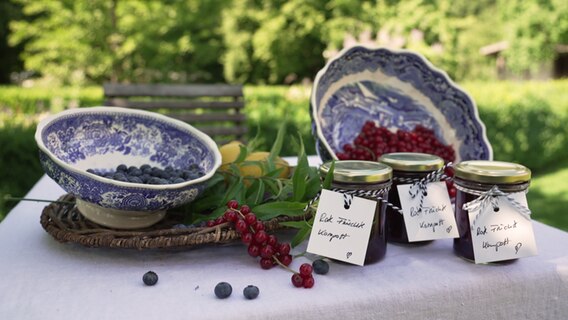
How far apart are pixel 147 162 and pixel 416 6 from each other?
10772mm

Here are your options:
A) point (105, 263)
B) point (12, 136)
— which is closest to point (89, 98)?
point (12, 136)

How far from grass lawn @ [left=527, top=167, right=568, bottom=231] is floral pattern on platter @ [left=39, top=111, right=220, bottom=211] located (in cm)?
308

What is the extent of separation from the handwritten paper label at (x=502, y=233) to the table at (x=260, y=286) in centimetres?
3

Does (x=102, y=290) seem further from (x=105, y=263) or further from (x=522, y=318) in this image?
(x=522, y=318)

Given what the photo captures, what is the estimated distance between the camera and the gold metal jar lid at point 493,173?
0.76 m

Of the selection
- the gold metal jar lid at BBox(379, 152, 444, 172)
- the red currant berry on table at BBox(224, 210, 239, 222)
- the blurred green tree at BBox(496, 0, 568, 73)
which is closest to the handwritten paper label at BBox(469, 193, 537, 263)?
the gold metal jar lid at BBox(379, 152, 444, 172)

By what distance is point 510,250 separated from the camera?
0.79 meters

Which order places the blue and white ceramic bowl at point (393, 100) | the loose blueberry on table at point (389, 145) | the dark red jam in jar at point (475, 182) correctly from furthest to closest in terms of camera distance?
the blue and white ceramic bowl at point (393, 100)
the loose blueberry on table at point (389, 145)
the dark red jam in jar at point (475, 182)

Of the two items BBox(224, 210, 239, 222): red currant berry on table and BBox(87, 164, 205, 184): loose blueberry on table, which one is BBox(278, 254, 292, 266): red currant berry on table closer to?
BBox(224, 210, 239, 222): red currant berry on table

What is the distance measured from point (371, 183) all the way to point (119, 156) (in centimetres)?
57

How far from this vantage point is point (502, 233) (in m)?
0.79

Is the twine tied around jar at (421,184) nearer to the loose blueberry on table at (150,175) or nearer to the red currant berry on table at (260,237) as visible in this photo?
the red currant berry on table at (260,237)

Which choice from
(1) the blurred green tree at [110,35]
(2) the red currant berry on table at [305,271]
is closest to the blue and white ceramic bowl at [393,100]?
(2) the red currant berry on table at [305,271]

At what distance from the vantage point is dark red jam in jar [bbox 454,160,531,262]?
2.52 ft
